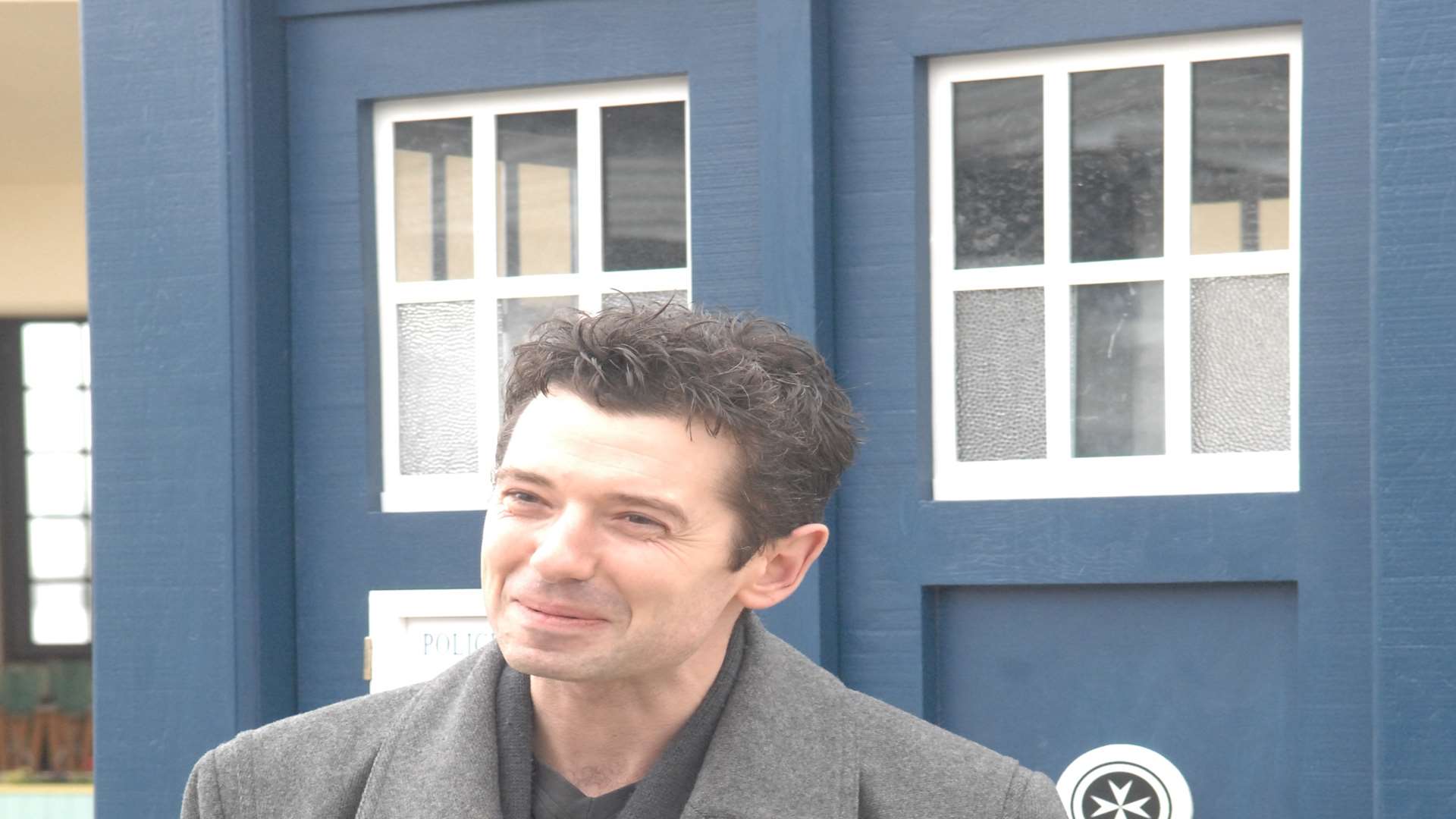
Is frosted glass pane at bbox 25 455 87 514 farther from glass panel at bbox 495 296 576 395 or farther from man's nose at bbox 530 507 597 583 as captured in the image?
man's nose at bbox 530 507 597 583

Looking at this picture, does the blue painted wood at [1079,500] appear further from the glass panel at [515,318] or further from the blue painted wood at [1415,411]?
the glass panel at [515,318]

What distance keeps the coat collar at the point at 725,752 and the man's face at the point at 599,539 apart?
0.43 ft

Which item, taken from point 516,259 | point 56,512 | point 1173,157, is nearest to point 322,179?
point 516,259

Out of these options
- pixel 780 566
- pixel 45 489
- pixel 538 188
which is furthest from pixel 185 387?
pixel 45 489

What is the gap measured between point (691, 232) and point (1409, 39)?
1.46m

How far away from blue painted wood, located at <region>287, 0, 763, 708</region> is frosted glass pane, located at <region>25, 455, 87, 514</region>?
15.6 ft

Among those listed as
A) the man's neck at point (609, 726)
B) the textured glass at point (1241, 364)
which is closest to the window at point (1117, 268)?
the textured glass at point (1241, 364)

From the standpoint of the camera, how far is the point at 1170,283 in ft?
13.1

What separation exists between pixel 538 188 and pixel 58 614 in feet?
17.5

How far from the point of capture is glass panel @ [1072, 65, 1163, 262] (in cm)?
399

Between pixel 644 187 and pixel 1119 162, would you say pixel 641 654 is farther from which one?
pixel 644 187

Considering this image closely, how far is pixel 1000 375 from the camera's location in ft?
13.5

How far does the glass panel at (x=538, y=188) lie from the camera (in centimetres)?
438

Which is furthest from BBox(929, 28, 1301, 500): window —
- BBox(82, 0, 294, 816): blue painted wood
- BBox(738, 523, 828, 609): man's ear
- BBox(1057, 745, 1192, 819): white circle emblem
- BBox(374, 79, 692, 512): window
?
BBox(738, 523, 828, 609): man's ear
